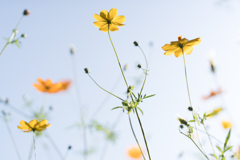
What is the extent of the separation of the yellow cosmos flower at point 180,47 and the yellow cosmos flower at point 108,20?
12.4 inches

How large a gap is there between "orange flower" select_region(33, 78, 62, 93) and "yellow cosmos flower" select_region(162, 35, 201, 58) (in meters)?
1.08

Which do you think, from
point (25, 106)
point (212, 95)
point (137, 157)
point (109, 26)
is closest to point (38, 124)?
point (109, 26)

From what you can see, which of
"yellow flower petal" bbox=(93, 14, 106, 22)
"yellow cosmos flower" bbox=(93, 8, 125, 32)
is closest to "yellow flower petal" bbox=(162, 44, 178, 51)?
"yellow cosmos flower" bbox=(93, 8, 125, 32)

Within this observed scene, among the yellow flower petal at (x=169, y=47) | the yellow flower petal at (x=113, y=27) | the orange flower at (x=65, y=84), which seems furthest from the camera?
the orange flower at (x=65, y=84)

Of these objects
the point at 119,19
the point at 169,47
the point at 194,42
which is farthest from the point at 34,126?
the point at 194,42

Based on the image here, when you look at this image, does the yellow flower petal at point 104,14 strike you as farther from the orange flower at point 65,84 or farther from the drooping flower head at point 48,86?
the orange flower at point 65,84

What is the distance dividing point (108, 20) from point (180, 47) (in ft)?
1.49

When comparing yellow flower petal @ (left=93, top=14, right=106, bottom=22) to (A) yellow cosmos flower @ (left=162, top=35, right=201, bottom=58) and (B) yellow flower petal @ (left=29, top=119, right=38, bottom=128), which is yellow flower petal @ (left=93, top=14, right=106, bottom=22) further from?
(B) yellow flower petal @ (left=29, top=119, right=38, bottom=128)

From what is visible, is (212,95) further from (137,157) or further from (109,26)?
(109,26)

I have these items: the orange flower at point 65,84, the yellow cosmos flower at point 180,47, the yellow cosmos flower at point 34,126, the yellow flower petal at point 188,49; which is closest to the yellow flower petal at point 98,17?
the yellow cosmos flower at point 180,47

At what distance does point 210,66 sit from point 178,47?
18.4 inches

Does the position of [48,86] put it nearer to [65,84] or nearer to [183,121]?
[65,84]

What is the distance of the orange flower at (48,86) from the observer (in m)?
1.83

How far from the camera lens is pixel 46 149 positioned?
1818mm
